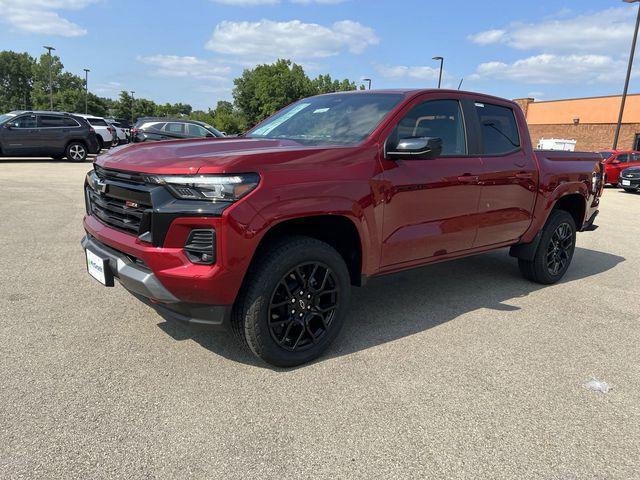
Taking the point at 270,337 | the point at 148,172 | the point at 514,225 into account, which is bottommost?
the point at 270,337

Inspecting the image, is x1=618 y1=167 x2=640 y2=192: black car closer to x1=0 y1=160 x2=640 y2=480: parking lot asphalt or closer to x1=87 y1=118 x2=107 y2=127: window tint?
x1=0 y1=160 x2=640 y2=480: parking lot asphalt

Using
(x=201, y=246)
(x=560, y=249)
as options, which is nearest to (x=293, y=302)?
(x=201, y=246)

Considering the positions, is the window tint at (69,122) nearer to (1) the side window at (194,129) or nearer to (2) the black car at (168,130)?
(2) the black car at (168,130)

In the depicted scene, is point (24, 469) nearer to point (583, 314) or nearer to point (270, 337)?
point (270, 337)

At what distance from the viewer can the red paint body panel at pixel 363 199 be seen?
8.81 ft

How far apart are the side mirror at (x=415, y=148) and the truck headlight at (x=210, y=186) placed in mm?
1154

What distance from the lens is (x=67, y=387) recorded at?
278 centimetres

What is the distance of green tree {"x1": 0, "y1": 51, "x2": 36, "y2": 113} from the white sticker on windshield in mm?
114321

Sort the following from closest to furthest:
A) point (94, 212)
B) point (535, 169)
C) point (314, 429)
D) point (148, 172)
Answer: point (314, 429) < point (148, 172) < point (94, 212) < point (535, 169)

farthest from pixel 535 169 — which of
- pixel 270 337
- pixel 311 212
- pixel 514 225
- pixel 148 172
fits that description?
pixel 148 172

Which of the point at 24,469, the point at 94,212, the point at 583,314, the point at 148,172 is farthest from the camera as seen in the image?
the point at 583,314

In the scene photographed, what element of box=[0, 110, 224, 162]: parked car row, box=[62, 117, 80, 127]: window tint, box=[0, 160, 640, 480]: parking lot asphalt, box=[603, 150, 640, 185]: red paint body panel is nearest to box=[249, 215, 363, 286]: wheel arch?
box=[0, 160, 640, 480]: parking lot asphalt

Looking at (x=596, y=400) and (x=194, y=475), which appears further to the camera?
(x=596, y=400)

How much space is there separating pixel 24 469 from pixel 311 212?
6.23ft
